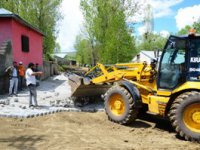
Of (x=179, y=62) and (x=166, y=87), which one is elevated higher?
(x=179, y=62)

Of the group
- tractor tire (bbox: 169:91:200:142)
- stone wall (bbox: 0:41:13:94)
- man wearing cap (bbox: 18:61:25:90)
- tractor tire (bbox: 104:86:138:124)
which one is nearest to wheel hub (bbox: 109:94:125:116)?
tractor tire (bbox: 104:86:138:124)

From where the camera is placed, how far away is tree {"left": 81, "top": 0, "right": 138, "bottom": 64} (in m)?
31.9

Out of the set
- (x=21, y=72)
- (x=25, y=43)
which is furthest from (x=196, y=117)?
(x=25, y=43)

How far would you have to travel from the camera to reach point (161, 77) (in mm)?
9055

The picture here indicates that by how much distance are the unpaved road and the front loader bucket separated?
1063 millimetres

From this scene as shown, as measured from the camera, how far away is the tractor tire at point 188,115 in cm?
791

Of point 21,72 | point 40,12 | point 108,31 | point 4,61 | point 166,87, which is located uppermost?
point 40,12

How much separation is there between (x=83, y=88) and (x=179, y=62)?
14.2 feet

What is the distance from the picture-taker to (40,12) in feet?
127

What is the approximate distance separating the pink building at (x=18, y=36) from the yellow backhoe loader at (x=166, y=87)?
8.28 meters

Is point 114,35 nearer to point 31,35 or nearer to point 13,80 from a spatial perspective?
point 31,35

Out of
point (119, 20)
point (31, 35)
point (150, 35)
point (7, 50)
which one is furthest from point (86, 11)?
point (150, 35)

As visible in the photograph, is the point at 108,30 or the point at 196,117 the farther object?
the point at 108,30

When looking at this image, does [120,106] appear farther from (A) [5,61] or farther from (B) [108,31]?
(B) [108,31]
